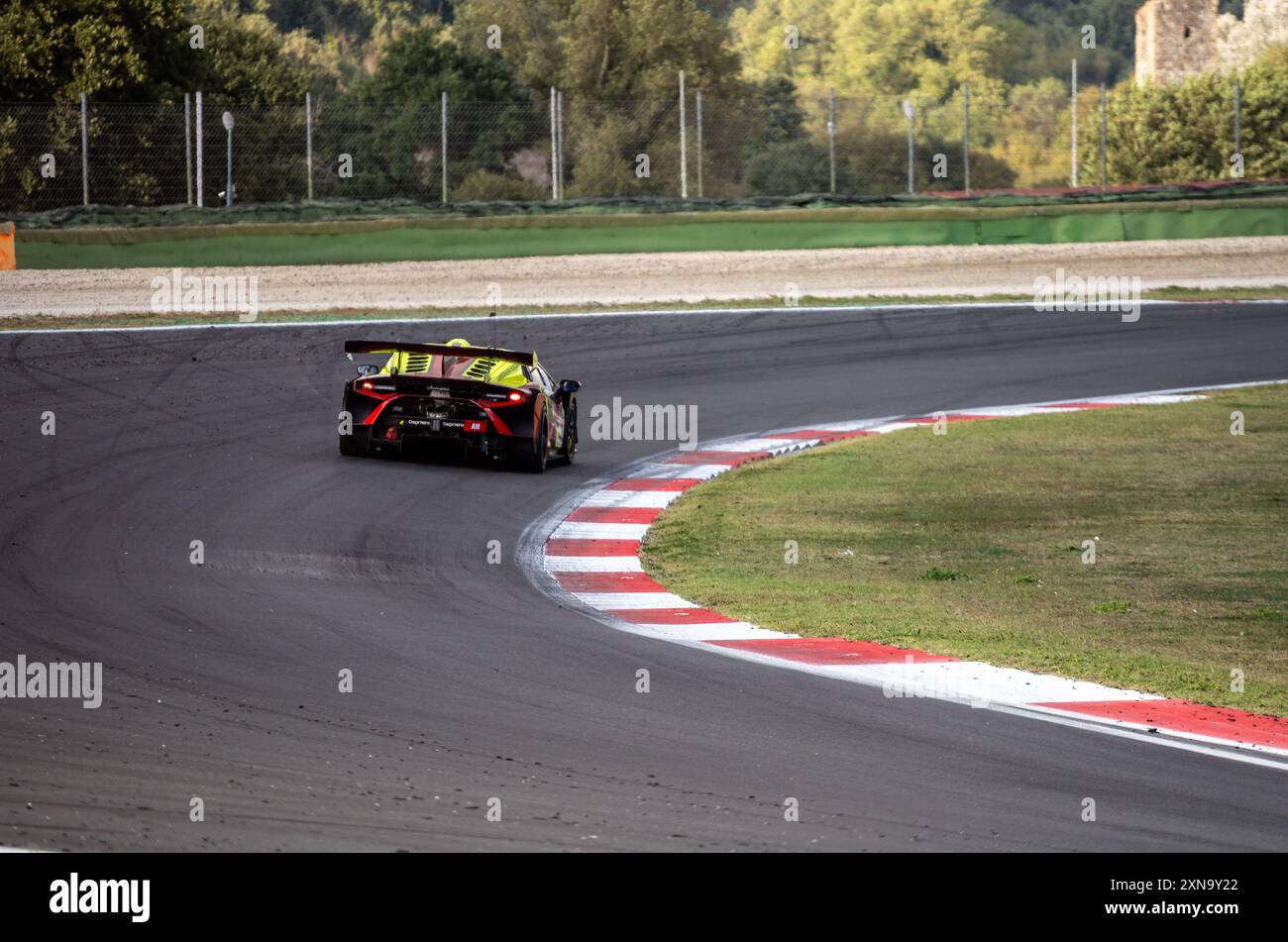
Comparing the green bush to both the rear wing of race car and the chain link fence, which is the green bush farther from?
the rear wing of race car

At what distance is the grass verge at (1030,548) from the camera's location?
7.96 meters

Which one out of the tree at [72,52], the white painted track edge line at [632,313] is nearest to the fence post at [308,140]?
the white painted track edge line at [632,313]

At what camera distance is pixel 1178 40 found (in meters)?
57.4

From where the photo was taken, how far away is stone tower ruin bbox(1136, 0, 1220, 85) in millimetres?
57125

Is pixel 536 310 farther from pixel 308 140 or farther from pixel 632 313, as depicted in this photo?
pixel 308 140

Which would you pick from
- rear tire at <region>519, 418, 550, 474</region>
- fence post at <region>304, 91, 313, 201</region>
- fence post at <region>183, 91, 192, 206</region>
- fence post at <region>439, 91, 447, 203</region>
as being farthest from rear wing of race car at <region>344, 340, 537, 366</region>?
fence post at <region>439, 91, 447, 203</region>

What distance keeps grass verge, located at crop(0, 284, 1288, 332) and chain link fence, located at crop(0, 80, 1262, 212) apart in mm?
2828

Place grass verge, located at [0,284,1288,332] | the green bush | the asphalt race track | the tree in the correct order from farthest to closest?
the tree < the green bush < grass verge, located at [0,284,1288,332] < the asphalt race track

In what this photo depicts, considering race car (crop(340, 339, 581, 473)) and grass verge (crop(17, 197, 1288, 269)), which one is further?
grass verge (crop(17, 197, 1288, 269))

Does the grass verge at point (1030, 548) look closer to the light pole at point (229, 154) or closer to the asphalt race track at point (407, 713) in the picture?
the asphalt race track at point (407, 713)

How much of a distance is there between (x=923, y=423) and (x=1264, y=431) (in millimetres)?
3013

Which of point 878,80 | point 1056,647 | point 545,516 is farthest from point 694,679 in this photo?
point 878,80
